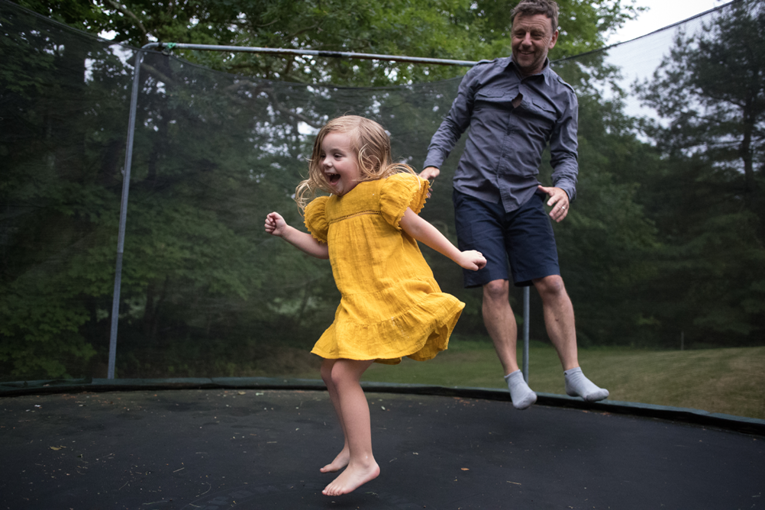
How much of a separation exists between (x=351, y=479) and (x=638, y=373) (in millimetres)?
1560

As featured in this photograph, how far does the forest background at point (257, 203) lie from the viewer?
2041mm

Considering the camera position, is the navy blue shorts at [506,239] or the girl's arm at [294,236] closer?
the girl's arm at [294,236]

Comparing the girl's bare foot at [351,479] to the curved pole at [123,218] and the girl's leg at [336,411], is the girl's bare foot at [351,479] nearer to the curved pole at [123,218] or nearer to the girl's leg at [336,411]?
the girl's leg at [336,411]

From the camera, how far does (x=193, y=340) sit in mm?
2512

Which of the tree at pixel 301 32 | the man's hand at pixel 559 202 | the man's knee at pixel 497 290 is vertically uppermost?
the tree at pixel 301 32

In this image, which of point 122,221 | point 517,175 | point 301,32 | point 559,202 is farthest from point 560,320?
point 301,32

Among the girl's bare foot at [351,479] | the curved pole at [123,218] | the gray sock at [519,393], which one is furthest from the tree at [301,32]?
the girl's bare foot at [351,479]

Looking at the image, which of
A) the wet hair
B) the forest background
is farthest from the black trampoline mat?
the wet hair

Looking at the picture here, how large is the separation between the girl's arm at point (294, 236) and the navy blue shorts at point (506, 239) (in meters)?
0.50

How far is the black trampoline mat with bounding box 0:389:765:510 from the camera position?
1.17 metres

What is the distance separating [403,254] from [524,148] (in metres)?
0.72

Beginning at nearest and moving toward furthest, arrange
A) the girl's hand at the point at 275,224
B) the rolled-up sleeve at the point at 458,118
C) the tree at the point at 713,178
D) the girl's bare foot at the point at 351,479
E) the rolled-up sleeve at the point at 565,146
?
the girl's bare foot at the point at 351,479 → the girl's hand at the point at 275,224 → the rolled-up sleeve at the point at 565,146 → the rolled-up sleeve at the point at 458,118 → the tree at the point at 713,178

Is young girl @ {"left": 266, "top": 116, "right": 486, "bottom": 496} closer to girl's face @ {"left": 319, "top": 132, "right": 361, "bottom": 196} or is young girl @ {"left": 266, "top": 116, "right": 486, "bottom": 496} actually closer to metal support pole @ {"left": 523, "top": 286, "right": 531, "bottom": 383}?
girl's face @ {"left": 319, "top": 132, "right": 361, "bottom": 196}

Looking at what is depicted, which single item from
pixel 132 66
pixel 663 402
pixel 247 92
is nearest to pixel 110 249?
pixel 132 66
